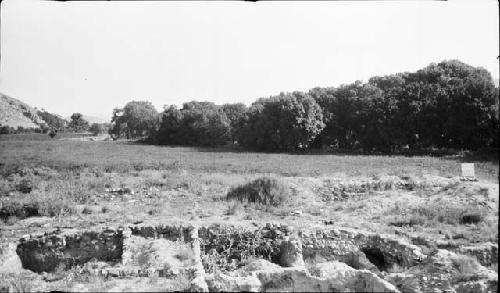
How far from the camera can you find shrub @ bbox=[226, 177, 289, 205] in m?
19.4

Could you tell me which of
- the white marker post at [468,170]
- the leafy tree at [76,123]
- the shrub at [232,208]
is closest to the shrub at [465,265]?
the white marker post at [468,170]

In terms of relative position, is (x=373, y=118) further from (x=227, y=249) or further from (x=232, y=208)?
(x=227, y=249)

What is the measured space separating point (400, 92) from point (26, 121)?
88.6 meters

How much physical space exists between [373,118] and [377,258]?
84.4 ft

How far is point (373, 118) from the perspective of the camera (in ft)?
124

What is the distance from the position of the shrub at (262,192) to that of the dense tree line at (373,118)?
15096mm

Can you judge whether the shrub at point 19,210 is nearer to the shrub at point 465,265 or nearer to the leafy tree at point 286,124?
the shrub at point 465,265

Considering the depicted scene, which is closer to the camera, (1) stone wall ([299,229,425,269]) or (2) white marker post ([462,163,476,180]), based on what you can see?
(1) stone wall ([299,229,425,269])

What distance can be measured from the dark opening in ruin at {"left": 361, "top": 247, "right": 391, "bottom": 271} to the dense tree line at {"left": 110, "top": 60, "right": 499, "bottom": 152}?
16640mm

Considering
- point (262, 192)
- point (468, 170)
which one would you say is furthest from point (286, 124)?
point (468, 170)

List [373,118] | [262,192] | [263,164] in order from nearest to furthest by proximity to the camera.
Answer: [262,192]
[263,164]
[373,118]

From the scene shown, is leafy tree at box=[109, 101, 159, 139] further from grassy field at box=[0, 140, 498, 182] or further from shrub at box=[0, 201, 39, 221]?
shrub at box=[0, 201, 39, 221]

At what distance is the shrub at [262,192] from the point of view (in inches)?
765

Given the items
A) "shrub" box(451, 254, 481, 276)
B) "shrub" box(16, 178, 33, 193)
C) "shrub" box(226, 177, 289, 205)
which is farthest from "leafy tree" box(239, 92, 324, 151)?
"shrub" box(451, 254, 481, 276)
